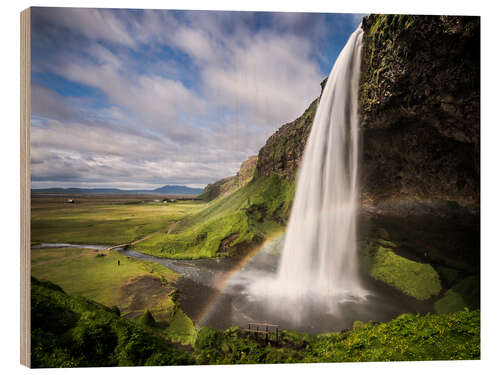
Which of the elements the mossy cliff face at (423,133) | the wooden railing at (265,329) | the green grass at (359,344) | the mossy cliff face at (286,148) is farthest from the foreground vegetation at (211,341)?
the mossy cliff face at (286,148)

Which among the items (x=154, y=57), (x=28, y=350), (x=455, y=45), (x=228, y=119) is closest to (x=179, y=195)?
(x=228, y=119)

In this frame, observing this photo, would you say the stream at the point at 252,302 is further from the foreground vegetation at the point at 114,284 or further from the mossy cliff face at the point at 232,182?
the mossy cliff face at the point at 232,182

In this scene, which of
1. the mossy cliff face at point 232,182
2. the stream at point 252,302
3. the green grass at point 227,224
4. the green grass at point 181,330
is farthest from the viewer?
the green grass at point 227,224

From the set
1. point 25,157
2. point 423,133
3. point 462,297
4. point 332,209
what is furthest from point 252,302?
point 423,133

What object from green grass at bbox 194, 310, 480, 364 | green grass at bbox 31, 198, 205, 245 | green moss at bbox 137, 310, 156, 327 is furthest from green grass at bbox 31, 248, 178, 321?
green grass at bbox 194, 310, 480, 364

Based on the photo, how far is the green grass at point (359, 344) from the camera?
443 cm

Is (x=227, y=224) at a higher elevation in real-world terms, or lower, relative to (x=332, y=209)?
lower

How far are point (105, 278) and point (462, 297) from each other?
31.4 feet

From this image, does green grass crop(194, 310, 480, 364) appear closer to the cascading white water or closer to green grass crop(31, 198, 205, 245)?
the cascading white water

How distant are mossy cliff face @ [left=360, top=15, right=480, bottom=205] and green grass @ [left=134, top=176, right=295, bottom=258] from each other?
10.5 ft

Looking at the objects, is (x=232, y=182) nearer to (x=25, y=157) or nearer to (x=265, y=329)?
(x=265, y=329)

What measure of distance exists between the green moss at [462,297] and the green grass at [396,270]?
2.17 feet

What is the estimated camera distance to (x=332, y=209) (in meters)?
6.78

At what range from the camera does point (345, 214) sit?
266 inches
